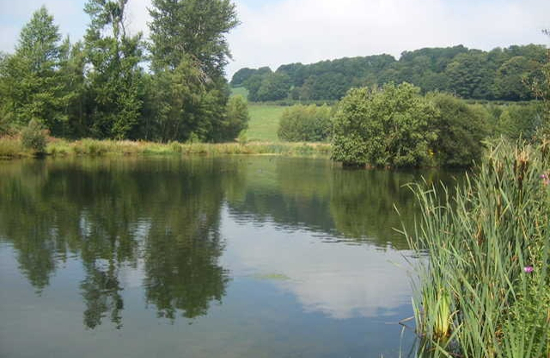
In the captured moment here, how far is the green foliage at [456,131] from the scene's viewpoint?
46.0 metres

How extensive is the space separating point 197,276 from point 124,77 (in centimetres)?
4447

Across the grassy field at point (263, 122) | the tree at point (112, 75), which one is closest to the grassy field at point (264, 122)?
the grassy field at point (263, 122)

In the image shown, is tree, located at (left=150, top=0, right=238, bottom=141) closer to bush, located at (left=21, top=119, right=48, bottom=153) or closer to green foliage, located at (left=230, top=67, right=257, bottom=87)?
bush, located at (left=21, top=119, right=48, bottom=153)

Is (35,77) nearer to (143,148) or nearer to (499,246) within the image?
(143,148)

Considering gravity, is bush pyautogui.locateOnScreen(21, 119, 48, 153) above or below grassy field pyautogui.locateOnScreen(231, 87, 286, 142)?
below

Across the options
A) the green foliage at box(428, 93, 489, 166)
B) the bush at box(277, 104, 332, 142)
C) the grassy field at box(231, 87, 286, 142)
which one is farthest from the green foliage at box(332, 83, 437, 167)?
the bush at box(277, 104, 332, 142)

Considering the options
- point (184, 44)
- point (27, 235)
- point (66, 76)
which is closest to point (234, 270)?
point (27, 235)

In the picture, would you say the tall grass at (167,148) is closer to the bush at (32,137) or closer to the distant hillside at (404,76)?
the bush at (32,137)

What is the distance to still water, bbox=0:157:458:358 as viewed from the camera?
748 centimetres

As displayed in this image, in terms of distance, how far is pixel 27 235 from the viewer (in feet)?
43.8

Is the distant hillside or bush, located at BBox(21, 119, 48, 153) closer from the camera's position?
bush, located at BBox(21, 119, 48, 153)

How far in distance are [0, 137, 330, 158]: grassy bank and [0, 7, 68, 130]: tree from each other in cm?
316

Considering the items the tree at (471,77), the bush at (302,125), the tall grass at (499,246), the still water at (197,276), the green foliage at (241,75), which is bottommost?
the still water at (197,276)

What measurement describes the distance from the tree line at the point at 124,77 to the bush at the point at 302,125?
61.4 ft
